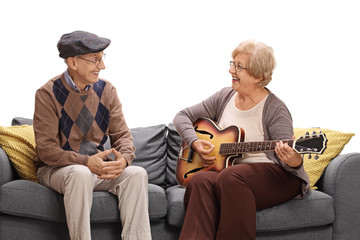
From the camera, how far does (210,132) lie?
279 cm

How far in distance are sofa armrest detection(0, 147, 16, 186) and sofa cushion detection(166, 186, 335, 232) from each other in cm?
88

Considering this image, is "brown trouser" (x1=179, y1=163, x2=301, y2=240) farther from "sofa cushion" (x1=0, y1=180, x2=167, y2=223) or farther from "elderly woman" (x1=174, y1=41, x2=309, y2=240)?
"sofa cushion" (x1=0, y1=180, x2=167, y2=223)

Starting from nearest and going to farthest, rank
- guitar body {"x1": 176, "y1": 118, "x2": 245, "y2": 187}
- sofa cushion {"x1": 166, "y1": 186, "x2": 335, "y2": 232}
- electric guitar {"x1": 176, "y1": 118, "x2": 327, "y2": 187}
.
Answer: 1. electric guitar {"x1": 176, "y1": 118, "x2": 327, "y2": 187}
2. sofa cushion {"x1": 166, "y1": 186, "x2": 335, "y2": 232}
3. guitar body {"x1": 176, "y1": 118, "x2": 245, "y2": 187}

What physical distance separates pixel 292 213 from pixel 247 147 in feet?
1.40

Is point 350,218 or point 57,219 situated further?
point 350,218

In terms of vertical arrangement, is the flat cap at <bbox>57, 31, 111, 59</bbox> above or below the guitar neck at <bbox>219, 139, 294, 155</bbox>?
above

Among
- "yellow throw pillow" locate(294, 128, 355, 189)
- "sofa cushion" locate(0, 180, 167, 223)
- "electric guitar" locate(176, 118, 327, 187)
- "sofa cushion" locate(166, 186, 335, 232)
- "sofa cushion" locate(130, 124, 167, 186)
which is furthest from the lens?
"sofa cushion" locate(130, 124, 167, 186)

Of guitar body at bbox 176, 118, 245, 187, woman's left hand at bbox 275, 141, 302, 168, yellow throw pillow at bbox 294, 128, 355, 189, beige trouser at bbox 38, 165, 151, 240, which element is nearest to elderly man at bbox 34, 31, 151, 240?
beige trouser at bbox 38, 165, 151, 240

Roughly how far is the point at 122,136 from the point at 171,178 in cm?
56

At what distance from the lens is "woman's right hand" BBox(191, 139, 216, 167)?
2.68 m

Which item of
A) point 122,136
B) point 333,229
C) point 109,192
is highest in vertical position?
point 122,136

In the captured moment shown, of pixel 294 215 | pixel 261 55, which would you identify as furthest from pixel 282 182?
pixel 261 55

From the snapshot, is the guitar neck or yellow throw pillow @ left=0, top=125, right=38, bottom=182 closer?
the guitar neck

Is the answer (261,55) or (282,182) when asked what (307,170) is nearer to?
(282,182)
